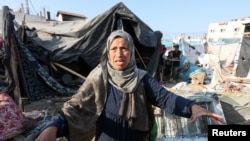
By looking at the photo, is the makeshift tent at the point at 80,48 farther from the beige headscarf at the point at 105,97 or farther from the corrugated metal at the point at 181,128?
the beige headscarf at the point at 105,97

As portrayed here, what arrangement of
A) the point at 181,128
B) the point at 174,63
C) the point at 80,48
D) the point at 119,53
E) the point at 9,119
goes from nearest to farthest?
1. the point at 119,53
2. the point at 9,119
3. the point at 181,128
4. the point at 80,48
5. the point at 174,63

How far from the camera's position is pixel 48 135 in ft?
4.51

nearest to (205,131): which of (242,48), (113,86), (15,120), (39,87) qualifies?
(113,86)

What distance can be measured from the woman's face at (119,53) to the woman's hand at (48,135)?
1.85 ft

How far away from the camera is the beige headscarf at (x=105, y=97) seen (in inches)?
63.1

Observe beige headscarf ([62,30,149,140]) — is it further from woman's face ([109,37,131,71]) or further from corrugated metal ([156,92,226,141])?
corrugated metal ([156,92,226,141])

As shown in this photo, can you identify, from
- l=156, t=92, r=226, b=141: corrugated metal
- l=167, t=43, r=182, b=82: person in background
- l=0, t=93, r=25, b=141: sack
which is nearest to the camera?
l=0, t=93, r=25, b=141: sack

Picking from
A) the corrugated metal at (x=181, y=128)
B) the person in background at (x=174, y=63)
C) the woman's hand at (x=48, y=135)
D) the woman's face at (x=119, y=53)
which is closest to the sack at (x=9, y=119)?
the corrugated metal at (x=181, y=128)

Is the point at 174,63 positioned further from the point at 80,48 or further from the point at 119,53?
the point at 119,53

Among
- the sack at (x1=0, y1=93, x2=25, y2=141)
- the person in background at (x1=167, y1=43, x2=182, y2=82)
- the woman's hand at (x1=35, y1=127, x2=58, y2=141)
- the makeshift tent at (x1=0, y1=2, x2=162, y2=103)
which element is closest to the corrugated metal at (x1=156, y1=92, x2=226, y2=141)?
the sack at (x1=0, y1=93, x2=25, y2=141)

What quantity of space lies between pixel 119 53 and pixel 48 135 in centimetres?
66

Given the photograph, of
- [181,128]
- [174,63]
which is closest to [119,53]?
[181,128]

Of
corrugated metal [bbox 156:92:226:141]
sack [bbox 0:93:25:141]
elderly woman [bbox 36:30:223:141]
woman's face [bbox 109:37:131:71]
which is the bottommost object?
corrugated metal [bbox 156:92:226:141]

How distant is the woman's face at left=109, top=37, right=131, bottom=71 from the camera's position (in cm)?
161
